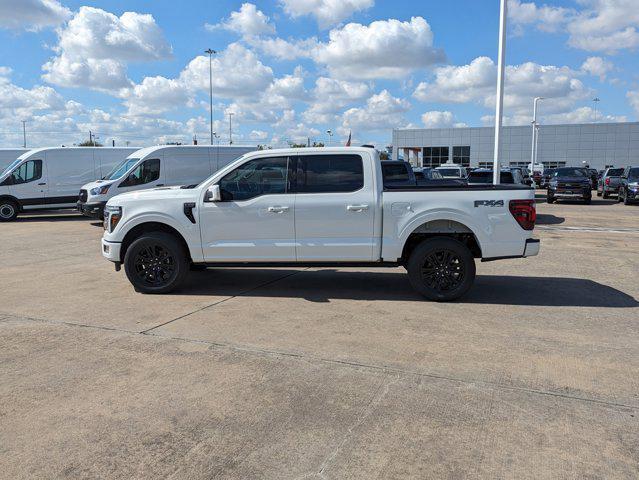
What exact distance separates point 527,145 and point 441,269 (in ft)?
263

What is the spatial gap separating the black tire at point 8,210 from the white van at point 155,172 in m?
3.89

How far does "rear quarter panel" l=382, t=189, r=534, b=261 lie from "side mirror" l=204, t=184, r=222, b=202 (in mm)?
2140

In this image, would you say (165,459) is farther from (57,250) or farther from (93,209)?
(93,209)

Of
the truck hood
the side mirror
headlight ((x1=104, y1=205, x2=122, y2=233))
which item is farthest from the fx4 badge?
headlight ((x1=104, y1=205, x2=122, y2=233))

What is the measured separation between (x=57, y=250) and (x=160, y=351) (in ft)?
25.9

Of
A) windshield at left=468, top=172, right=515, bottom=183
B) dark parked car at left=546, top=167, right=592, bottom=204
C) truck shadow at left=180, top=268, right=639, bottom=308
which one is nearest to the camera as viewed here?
truck shadow at left=180, top=268, right=639, bottom=308

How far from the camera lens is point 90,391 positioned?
4191 millimetres

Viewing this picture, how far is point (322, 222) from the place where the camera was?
22.7 feet

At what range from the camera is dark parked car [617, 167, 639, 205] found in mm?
24125

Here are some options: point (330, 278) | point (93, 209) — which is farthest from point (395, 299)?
point (93, 209)

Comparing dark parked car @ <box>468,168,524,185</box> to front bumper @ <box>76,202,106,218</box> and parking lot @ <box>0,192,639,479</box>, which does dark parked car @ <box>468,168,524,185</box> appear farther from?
front bumper @ <box>76,202,106,218</box>

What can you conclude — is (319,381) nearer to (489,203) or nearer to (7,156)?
(489,203)

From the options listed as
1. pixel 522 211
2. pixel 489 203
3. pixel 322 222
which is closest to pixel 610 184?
pixel 522 211

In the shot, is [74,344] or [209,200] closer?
[74,344]
